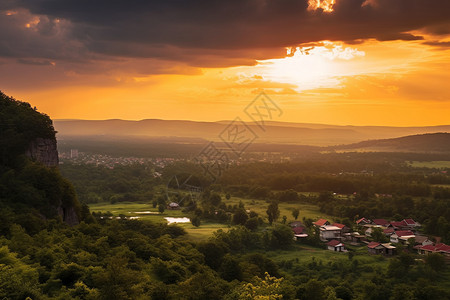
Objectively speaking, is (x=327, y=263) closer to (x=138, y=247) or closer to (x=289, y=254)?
(x=289, y=254)

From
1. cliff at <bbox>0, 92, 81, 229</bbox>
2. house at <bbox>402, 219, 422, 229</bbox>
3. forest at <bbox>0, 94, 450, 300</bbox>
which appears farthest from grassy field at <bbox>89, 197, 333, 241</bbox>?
cliff at <bbox>0, 92, 81, 229</bbox>

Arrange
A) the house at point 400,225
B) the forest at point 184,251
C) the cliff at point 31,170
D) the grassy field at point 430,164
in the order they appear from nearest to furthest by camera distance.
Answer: the forest at point 184,251 < the cliff at point 31,170 < the house at point 400,225 < the grassy field at point 430,164

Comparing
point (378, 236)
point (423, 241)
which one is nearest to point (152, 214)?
point (378, 236)

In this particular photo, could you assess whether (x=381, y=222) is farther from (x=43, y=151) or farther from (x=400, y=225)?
(x=43, y=151)

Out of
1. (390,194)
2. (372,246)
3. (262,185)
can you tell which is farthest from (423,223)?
(262,185)

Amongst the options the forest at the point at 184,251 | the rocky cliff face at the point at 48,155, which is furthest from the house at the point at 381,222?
the rocky cliff face at the point at 48,155

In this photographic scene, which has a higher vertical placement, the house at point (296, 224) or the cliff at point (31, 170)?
the cliff at point (31, 170)

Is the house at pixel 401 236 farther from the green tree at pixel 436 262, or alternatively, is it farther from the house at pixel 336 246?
the green tree at pixel 436 262

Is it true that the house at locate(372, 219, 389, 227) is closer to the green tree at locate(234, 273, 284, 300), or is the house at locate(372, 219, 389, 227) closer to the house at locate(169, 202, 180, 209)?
the house at locate(169, 202, 180, 209)
